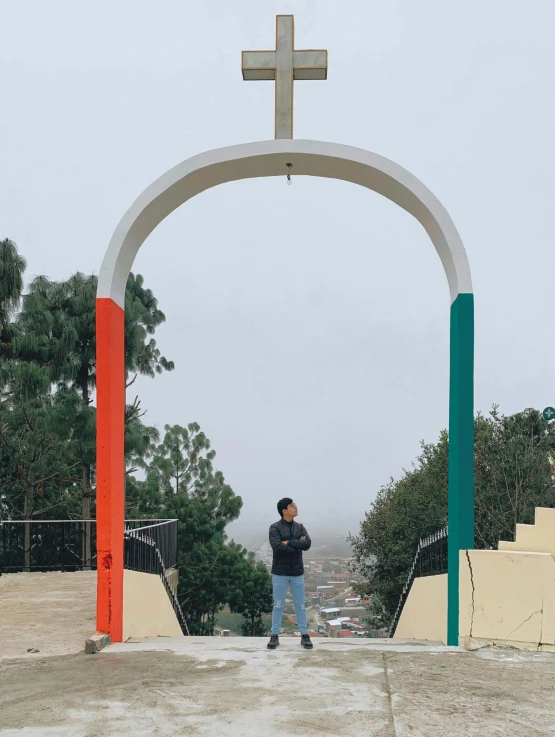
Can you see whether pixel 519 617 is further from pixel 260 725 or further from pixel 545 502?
pixel 545 502

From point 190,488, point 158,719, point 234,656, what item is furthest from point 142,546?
point 190,488

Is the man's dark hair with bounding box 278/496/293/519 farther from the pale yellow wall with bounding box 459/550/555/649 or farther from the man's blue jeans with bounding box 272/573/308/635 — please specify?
the pale yellow wall with bounding box 459/550/555/649

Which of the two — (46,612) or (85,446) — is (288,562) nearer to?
(46,612)

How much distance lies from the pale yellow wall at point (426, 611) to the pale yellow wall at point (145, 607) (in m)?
2.92

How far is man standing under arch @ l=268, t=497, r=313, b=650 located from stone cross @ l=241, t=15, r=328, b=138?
382cm

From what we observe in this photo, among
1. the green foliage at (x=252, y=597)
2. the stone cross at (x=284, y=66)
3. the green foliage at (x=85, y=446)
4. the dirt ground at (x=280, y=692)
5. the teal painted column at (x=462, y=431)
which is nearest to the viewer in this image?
the dirt ground at (x=280, y=692)

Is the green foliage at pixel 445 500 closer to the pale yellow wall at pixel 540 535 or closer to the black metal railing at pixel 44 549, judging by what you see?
the black metal railing at pixel 44 549

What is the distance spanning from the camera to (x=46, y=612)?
27.3 ft

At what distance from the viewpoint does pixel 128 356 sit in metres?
17.2

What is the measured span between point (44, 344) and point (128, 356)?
1941mm

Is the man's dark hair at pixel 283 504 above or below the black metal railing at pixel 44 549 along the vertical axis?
above

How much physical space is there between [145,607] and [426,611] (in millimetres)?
3021

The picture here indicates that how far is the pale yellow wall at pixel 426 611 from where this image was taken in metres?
6.84

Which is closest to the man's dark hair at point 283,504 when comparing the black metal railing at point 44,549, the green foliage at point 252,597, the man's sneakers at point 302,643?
the man's sneakers at point 302,643
